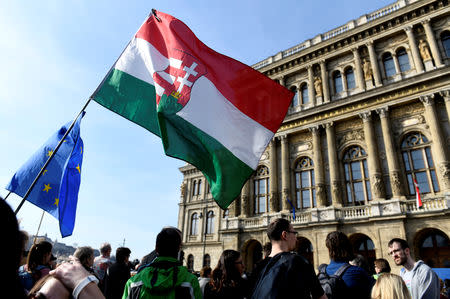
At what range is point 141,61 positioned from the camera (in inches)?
225

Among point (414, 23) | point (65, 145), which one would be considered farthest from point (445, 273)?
point (414, 23)

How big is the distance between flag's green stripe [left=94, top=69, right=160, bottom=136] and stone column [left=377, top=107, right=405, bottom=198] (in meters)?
17.3

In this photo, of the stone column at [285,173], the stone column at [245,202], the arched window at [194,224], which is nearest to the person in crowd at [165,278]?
the stone column at [285,173]

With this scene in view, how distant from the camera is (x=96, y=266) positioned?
6.14 metres

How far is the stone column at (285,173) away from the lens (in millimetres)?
22048

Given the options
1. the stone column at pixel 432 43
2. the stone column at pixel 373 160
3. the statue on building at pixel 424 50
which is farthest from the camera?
the statue on building at pixel 424 50

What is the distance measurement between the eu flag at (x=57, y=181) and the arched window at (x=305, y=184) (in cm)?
1832

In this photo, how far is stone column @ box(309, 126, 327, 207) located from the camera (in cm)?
2031

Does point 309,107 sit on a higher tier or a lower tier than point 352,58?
lower

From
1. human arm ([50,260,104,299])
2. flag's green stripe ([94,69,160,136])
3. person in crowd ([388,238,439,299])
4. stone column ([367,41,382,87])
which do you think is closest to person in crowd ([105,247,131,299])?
flag's green stripe ([94,69,160,136])

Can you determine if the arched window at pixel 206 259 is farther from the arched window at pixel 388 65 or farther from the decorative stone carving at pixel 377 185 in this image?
the arched window at pixel 388 65

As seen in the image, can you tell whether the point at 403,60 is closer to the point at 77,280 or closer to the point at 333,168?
the point at 333,168

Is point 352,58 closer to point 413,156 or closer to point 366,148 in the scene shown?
point 366,148

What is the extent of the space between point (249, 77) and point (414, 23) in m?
21.1
